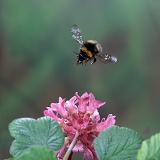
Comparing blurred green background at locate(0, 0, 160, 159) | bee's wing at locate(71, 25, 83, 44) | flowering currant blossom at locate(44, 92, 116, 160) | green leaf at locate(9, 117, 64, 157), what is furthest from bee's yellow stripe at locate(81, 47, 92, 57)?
blurred green background at locate(0, 0, 160, 159)

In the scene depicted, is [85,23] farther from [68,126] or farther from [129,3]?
[68,126]

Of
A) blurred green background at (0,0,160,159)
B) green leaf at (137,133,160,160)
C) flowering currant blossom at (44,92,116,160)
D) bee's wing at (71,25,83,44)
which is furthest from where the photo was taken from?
blurred green background at (0,0,160,159)

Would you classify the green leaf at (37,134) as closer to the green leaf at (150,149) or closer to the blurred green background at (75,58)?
the green leaf at (150,149)

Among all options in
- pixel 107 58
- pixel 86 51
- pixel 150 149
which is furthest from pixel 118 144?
pixel 86 51

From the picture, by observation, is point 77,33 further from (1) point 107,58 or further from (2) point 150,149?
(2) point 150,149

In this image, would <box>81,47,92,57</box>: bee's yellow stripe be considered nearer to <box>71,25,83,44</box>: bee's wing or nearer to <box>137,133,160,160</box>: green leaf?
<box>71,25,83,44</box>: bee's wing

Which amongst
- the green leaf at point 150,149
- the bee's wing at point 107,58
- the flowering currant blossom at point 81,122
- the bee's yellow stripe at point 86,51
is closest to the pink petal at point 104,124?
the flowering currant blossom at point 81,122
